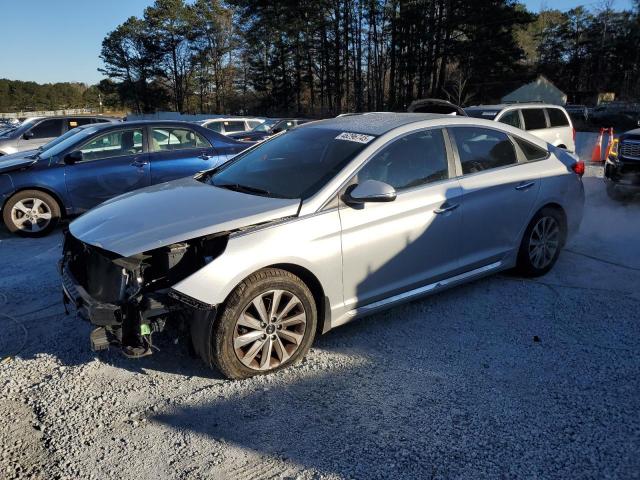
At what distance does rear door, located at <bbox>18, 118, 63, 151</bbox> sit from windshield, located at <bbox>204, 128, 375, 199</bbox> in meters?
10.4

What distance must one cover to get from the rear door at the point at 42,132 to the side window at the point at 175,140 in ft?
22.0

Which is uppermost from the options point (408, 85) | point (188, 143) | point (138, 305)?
point (408, 85)

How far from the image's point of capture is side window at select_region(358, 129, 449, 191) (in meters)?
3.87

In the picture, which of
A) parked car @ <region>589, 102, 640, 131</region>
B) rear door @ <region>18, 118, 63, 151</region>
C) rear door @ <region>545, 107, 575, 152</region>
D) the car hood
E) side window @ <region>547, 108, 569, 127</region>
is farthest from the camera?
parked car @ <region>589, 102, 640, 131</region>

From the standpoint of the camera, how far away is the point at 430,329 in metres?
4.09

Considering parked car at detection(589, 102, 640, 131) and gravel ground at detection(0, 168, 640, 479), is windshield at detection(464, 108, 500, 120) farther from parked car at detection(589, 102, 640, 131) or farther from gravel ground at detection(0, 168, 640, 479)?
parked car at detection(589, 102, 640, 131)

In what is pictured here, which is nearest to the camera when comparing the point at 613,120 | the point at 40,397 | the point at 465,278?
the point at 40,397

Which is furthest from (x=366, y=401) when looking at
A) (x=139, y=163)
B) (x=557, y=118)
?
(x=557, y=118)

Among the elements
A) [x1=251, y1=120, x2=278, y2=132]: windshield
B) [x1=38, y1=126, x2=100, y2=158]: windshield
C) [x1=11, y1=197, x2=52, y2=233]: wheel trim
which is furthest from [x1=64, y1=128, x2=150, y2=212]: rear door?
[x1=251, y1=120, x2=278, y2=132]: windshield

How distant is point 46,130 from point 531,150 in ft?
40.2

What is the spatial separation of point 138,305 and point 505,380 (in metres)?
2.33

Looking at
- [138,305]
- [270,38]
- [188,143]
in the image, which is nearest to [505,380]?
[138,305]

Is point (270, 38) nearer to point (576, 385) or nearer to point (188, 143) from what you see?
point (188, 143)

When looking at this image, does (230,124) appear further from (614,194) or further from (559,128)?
(614,194)
